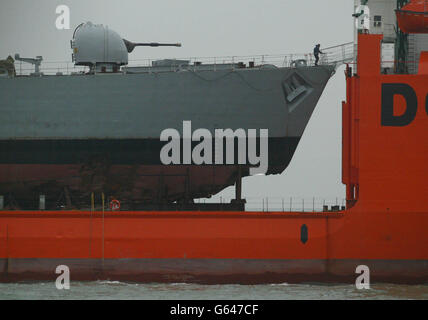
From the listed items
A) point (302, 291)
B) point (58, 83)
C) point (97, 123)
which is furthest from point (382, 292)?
point (58, 83)

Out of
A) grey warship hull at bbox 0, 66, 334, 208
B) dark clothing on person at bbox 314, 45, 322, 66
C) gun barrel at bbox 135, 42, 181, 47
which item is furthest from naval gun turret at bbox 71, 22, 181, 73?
dark clothing on person at bbox 314, 45, 322, 66

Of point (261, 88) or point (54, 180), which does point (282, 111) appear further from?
point (54, 180)

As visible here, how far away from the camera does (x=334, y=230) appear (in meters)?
28.7

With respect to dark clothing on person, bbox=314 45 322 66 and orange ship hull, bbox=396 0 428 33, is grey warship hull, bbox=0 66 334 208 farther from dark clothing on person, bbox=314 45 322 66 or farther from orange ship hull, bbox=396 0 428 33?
orange ship hull, bbox=396 0 428 33

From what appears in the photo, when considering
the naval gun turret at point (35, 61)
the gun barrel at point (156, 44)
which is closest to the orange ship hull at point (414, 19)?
the gun barrel at point (156, 44)

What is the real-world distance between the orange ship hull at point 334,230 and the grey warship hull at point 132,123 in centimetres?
252

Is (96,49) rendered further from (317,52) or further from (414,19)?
(414,19)

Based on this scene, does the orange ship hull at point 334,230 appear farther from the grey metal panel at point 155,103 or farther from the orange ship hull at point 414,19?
the grey metal panel at point 155,103

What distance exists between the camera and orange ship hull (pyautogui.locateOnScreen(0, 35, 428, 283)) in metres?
28.5

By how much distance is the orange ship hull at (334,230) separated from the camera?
28.5m

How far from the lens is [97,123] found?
31.7m

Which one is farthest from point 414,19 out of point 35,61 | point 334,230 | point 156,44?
point 35,61

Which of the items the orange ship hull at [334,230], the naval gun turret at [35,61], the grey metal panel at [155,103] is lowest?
the orange ship hull at [334,230]

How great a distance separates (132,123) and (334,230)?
26.5 feet
